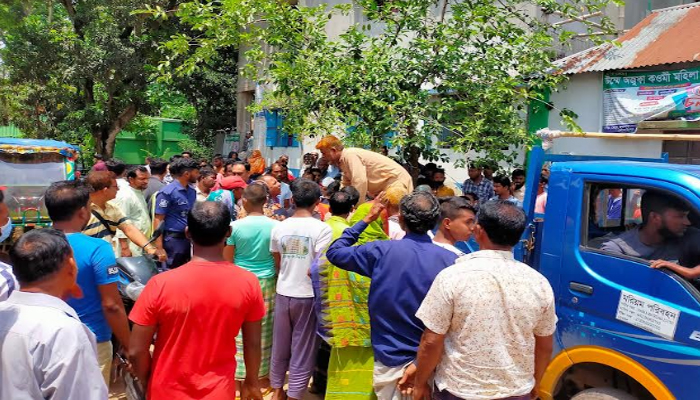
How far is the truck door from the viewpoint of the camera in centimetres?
284

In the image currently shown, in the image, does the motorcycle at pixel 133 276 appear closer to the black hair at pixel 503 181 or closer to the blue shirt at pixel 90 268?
the blue shirt at pixel 90 268

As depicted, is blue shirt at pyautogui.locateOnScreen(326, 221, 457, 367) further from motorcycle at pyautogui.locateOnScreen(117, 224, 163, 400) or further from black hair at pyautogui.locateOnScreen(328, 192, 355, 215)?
motorcycle at pyautogui.locateOnScreen(117, 224, 163, 400)

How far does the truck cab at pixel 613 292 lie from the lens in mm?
2863

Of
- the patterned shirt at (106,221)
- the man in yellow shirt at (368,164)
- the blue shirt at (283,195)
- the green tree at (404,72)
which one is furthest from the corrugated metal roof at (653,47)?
the patterned shirt at (106,221)

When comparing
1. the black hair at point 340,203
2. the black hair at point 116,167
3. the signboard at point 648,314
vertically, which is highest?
the black hair at point 116,167

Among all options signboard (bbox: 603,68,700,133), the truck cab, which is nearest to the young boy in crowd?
the truck cab

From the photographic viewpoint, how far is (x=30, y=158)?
9.38 meters

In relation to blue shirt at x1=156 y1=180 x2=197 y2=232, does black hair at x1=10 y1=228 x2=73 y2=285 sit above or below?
above

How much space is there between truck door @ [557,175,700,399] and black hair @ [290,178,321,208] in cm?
176

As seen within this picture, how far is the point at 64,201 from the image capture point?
3.09 metres

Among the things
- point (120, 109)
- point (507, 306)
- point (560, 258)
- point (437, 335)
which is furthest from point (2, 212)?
point (120, 109)

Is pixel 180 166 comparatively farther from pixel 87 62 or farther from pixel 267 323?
pixel 87 62

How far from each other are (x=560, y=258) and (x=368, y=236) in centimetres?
114

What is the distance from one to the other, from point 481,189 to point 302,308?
15.5ft
